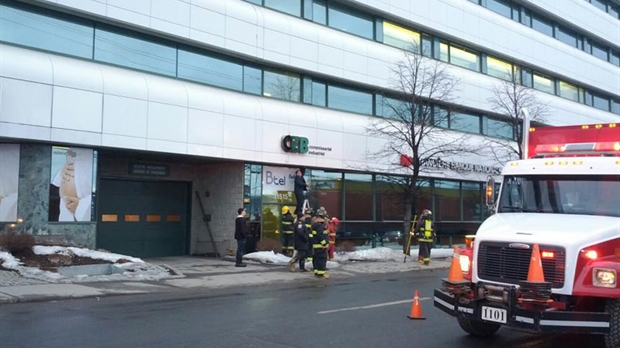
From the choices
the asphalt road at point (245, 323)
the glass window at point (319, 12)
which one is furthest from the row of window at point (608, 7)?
the asphalt road at point (245, 323)

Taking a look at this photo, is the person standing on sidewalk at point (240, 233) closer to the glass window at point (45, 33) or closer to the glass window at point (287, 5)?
the glass window at point (45, 33)

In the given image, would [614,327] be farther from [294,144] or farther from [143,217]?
[143,217]

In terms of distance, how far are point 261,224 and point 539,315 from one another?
1654cm

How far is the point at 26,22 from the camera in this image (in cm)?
1733

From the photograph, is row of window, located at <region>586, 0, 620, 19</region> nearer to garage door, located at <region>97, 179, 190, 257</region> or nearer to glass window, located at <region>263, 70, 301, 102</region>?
glass window, located at <region>263, 70, 301, 102</region>

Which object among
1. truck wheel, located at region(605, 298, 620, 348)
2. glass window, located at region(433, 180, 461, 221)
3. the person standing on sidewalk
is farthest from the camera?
glass window, located at region(433, 180, 461, 221)

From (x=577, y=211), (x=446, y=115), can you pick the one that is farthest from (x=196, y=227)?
(x=577, y=211)

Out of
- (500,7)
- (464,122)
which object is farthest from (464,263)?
(500,7)

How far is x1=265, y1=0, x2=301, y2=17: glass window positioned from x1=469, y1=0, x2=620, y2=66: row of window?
12527 mm

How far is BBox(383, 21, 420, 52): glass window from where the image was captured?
28312mm

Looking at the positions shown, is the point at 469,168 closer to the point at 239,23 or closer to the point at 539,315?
the point at 239,23

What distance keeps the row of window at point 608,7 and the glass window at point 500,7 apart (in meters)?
10.8

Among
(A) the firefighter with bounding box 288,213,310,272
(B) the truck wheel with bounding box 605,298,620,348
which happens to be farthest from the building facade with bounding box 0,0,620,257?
(B) the truck wheel with bounding box 605,298,620,348

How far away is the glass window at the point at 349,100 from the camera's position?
25.8 m
